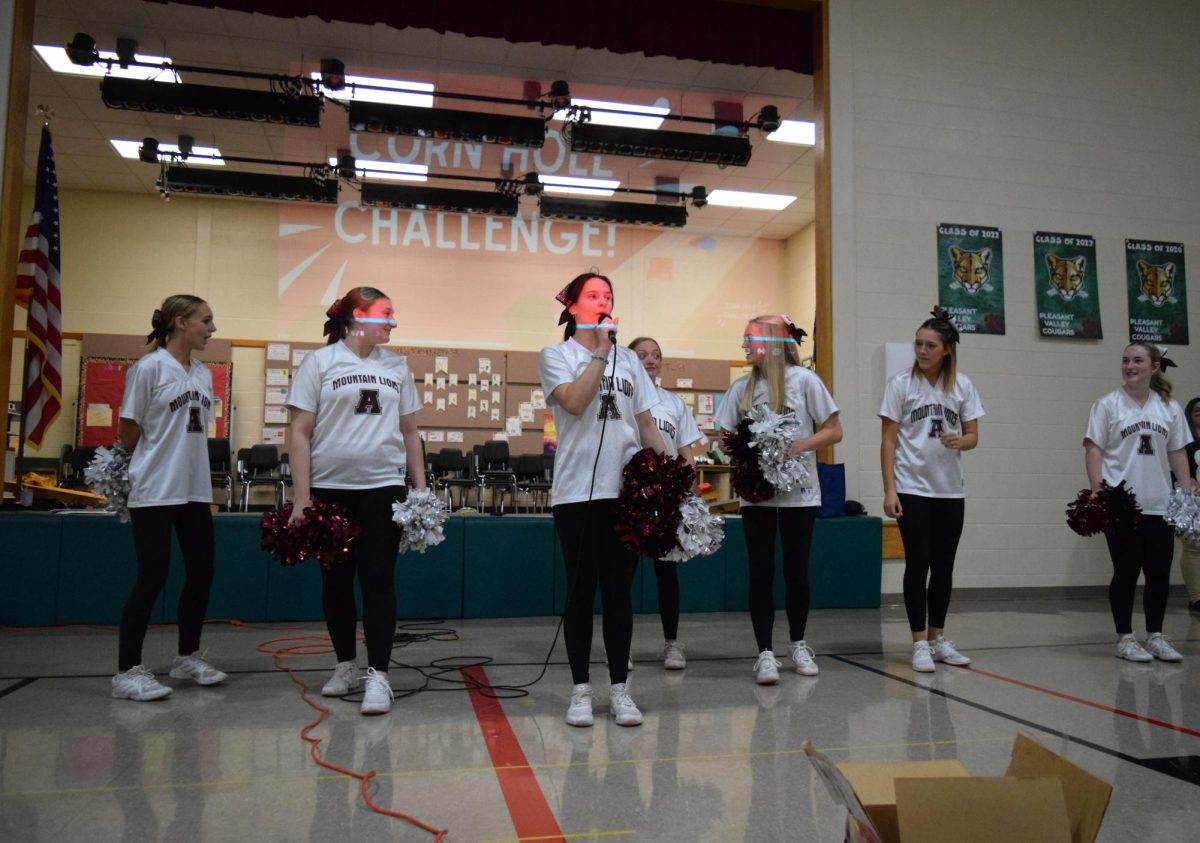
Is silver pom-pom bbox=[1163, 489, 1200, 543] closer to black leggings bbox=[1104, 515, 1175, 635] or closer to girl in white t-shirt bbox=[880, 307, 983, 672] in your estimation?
black leggings bbox=[1104, 515, 1175, 635]

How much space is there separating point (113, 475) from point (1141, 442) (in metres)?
4.74

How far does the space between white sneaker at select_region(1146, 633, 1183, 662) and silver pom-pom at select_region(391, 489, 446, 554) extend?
11.7 ft

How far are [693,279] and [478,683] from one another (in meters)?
9.29

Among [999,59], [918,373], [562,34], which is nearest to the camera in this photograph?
[918,373]

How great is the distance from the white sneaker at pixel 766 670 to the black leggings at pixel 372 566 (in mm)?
1491

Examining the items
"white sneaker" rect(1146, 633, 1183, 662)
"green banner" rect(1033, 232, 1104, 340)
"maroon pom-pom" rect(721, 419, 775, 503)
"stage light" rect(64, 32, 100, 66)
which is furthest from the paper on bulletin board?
"white sneaker" rect(1146, 633, 1183, 662)

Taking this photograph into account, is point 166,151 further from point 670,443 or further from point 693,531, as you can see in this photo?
point 693,531

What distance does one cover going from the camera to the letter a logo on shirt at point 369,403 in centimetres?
312

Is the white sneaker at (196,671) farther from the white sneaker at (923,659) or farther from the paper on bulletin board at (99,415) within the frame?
the paper on bulletin board at (99,415)

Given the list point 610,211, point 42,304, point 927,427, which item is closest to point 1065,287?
point 927,427

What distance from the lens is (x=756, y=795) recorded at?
2.14m

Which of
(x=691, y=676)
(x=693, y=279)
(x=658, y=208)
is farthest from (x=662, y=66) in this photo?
(x=691, y=676)

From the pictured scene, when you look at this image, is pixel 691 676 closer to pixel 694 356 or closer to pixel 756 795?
pixel 756 795

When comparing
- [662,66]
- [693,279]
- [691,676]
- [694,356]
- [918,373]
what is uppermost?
[662,66]
